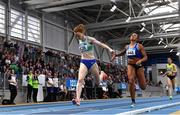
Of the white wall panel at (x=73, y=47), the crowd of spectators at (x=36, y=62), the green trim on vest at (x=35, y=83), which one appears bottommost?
the green trim on vest at (x=35, y=83)

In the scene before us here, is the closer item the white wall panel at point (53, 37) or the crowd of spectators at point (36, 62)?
the crowd of spectators at point (36, 62)

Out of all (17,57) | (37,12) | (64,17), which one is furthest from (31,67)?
(64,17)

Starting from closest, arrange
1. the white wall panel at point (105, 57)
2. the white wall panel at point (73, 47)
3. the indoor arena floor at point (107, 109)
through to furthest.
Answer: the indoor arena floor at point (107, 109) < the white wall panel at point (73, 47) < the white wall panel at point (105, 57)

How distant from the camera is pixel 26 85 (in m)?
19.5

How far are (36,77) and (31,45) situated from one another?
5.68 metres

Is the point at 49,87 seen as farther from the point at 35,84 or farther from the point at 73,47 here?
the point at 73,47

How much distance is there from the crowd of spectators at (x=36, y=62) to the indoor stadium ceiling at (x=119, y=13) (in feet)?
11.4

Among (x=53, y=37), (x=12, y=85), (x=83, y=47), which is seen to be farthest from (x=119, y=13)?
(x=83, y=47)

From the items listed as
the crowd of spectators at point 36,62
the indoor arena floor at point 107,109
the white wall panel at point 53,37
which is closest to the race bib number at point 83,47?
the indoor arena floor at point 107,109

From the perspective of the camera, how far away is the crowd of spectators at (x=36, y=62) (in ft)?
62.1

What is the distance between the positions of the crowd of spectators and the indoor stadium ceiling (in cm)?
349

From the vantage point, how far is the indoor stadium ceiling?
25.1 m

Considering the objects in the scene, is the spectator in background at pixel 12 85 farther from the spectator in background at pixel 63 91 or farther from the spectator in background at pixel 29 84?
the spectator in background at pixel 63 91

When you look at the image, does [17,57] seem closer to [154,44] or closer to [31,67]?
[31,67]
